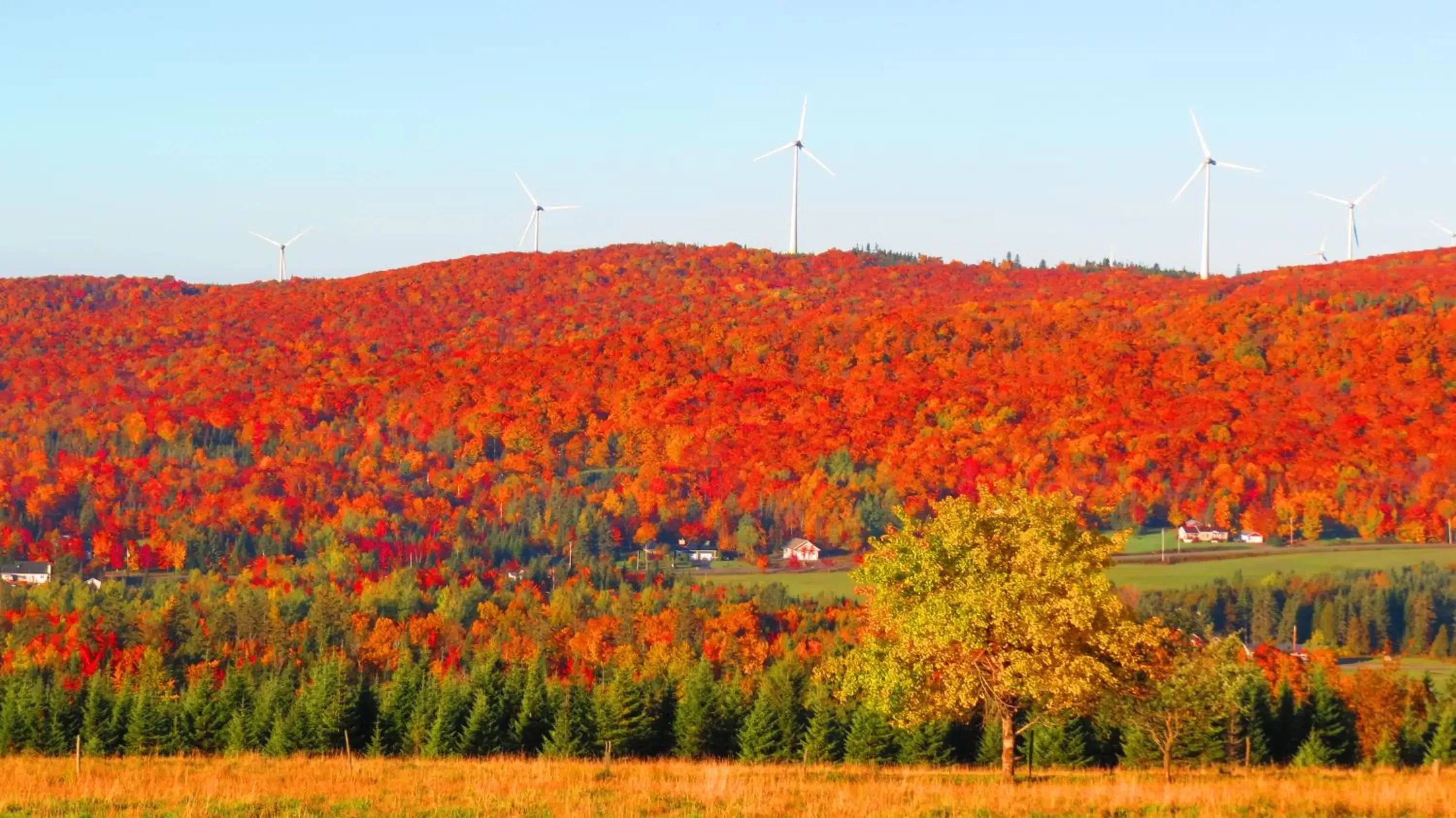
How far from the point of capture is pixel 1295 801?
30.3 meters

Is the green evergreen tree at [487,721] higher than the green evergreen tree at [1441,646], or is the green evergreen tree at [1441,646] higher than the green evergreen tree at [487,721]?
the green evergreen tree at [487,721]

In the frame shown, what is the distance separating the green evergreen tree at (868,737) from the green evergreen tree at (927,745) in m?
0.82

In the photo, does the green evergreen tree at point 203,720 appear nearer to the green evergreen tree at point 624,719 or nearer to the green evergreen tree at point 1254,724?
the green evergreen tree at point 624,719

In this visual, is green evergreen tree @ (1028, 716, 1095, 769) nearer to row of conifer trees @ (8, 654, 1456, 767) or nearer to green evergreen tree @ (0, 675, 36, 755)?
row of conifer trees @ (8, 654, 1456, 767)

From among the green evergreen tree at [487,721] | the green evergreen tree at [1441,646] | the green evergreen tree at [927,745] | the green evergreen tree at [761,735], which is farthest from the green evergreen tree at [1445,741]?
the green evergreen tree at [1441,646]

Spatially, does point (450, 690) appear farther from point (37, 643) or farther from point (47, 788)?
point (37, 643)

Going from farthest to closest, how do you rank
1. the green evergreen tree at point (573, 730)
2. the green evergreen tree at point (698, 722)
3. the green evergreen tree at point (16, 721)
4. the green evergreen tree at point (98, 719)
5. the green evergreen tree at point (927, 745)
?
1. the green evergreen tree at point (698, 722)
2. the green evergreen tree at point (16, 721)
3. the green evergreen tree at point (98, 719)
4. the green evergreen tree at point (573, 730)
5. the green evergreen tree at point (927, 745)

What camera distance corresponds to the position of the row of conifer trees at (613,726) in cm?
6869

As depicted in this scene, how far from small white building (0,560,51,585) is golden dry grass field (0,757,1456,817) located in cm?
15499

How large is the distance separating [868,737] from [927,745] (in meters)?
2.46

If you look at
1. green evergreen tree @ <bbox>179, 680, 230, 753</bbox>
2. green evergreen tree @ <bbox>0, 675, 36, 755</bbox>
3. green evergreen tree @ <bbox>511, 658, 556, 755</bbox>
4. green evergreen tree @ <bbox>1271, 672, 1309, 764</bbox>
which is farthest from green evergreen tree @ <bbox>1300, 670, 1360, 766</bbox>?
green evergreen tree @ <bbox>0, 675, 36, 755</bbox>

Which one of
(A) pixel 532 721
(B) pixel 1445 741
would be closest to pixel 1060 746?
→ (B) pixel 1445 741

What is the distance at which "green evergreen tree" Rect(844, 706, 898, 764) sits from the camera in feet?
226

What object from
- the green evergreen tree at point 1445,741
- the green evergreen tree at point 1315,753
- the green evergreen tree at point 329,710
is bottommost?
the green evergreen tree at point 1315,753
